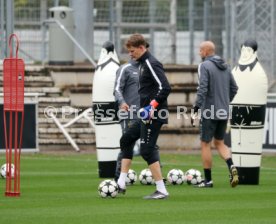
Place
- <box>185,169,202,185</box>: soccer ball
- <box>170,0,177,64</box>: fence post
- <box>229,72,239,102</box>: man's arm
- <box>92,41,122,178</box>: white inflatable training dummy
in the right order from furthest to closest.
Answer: <box>170,0,177,64</box>: fence post
<box>92,41,122,178</box>: white inflatable training dummy
<box>185,169,202,185</box>: soccer ball
<box>229,72,239,102</box>: man's arm

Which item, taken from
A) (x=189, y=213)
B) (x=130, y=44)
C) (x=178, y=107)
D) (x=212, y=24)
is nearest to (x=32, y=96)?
(x=178, y=107)

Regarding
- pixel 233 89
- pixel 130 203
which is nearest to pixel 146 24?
pixel 233 89

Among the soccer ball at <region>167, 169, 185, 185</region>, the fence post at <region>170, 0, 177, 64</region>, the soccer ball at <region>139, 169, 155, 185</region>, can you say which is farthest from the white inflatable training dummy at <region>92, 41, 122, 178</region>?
the fence post at <region>170, 0, 177, 64</region>

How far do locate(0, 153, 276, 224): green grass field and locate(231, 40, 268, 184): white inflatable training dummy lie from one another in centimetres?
42

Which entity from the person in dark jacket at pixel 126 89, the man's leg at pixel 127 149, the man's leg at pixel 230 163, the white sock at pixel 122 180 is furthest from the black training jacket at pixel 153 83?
the man's leg at pixel 230 163

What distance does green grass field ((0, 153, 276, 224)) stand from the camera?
13977mm

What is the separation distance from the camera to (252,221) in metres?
13.8

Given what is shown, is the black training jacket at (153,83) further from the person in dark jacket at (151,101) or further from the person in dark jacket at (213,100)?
the person in dark jacket at (213,100)

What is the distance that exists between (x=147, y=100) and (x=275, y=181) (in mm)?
4493

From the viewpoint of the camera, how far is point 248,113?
742 inches

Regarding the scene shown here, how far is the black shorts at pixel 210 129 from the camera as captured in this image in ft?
60.2

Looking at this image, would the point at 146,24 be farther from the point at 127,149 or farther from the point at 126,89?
the point at 127,149

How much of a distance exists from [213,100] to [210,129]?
0.44 meters

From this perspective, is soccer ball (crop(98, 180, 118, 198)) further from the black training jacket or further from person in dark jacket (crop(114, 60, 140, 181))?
person in dark jacket (crop(114, 60, 140, 181))
